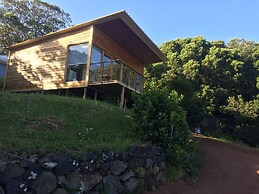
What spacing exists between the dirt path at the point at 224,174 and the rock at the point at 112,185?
56.0 inches

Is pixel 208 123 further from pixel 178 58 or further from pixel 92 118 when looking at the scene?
pixel 92 118

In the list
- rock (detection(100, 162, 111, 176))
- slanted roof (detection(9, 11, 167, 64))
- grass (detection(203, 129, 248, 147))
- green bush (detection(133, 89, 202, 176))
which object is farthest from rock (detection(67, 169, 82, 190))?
grass (detection(203, 129, 248, 147))

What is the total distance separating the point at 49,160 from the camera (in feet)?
22.7

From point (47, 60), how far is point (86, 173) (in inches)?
436

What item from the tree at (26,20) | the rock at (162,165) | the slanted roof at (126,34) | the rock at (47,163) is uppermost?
the tree at (26,20)

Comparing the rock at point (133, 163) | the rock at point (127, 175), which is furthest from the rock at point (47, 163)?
the rock at point (133, 163)

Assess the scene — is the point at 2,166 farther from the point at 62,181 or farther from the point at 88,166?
the point at 88,166

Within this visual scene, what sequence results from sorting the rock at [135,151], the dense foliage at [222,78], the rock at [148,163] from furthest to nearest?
the dense foliage at [222,78], the rock at [148,163], the rock at [135,151]

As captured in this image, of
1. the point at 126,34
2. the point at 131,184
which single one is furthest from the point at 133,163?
the point at 126,34

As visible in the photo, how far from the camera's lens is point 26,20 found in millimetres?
29500

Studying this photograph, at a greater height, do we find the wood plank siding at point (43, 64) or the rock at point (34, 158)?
the wood plank siding at point (43, 64)

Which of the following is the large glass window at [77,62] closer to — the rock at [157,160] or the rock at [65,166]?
the rock at [157,160]

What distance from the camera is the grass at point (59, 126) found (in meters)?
7.60

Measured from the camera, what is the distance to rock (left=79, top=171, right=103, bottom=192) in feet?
23.9
